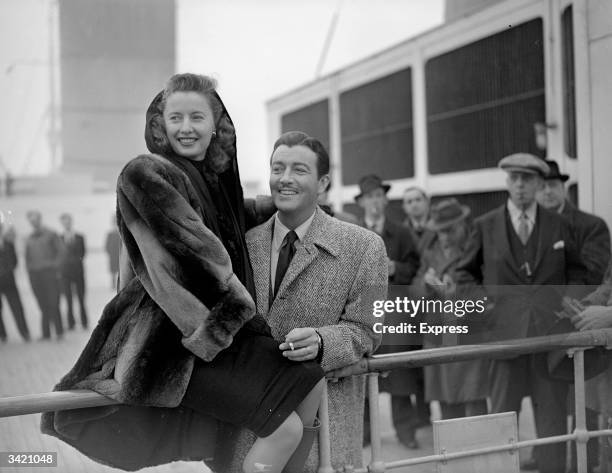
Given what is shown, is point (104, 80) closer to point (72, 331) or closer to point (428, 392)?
point (72, 331)

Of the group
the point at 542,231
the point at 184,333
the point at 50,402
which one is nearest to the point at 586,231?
the point at 542,231

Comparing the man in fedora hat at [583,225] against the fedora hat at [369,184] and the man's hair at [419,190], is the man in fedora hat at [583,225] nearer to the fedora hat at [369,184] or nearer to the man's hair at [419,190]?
the man's hair at [419,190]

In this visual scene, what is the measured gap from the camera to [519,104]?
3105 mm

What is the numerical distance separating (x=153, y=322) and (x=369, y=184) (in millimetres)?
1697

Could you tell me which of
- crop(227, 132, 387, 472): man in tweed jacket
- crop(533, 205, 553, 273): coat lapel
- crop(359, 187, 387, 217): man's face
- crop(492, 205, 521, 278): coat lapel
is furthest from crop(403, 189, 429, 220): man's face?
crop(227, 132, 387, 472): man in tweed jacket

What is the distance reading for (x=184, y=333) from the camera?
5.94 feet

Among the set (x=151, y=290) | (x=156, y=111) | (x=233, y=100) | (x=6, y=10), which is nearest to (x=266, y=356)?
(x=151, y=290)

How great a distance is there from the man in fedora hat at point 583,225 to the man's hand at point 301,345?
145 centimetres

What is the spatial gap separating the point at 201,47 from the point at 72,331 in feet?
3.26

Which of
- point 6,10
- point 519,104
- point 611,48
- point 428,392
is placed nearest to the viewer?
point 6,10

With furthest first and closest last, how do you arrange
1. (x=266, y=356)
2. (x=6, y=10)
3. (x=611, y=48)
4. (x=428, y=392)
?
1. (x=428, y=392)
2. (x=611, y=48)
3. (x=6, y=10)
4. (x=266, y=356)

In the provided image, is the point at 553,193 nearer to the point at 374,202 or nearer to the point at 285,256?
the point at 374,202

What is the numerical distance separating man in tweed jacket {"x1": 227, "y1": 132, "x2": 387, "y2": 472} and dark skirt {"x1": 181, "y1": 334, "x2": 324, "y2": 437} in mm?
201

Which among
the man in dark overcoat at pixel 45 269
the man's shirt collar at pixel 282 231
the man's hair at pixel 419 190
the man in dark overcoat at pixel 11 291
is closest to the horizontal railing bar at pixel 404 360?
the man's shirt collar at pixel 282 231
